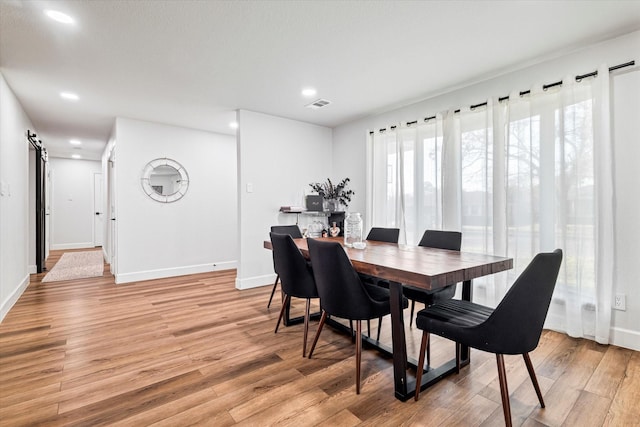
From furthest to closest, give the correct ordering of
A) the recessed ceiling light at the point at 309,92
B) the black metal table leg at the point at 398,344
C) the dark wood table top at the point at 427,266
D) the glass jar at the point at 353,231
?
the recessed ceiling light at the point at 309,92, the glass jar at the point at 353,231, the black metal table leg at the point at 398,344, the dark wood table top at the point at 427,266

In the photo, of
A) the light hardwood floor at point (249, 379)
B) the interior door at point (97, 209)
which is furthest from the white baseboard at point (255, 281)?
the interior door at point (97, 209)

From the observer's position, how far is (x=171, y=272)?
15.9 feet

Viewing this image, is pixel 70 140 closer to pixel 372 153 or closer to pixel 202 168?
pixel 202 168

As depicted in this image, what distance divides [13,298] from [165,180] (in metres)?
2.24

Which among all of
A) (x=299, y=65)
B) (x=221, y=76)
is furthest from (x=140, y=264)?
(x=299, y=65)

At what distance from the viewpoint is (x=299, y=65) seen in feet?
9.30

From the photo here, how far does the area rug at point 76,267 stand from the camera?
487 centimetres

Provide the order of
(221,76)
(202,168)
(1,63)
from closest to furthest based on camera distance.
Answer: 1. (1,63)
2. (221,76)
3. (202,168)

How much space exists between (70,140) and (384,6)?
647cm

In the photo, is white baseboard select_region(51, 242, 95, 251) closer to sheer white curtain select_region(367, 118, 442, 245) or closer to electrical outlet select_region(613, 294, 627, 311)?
sheer white curtain select_region(367, 118, 442, 245)

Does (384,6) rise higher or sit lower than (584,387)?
higher

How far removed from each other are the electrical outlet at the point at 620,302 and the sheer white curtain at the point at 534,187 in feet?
0.28

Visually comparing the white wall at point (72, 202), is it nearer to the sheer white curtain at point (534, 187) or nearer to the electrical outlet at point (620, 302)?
the sheer white curtain at point (534, 187)

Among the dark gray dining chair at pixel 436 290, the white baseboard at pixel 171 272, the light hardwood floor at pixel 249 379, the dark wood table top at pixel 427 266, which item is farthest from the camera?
the white baseboard at pixel 171 272
